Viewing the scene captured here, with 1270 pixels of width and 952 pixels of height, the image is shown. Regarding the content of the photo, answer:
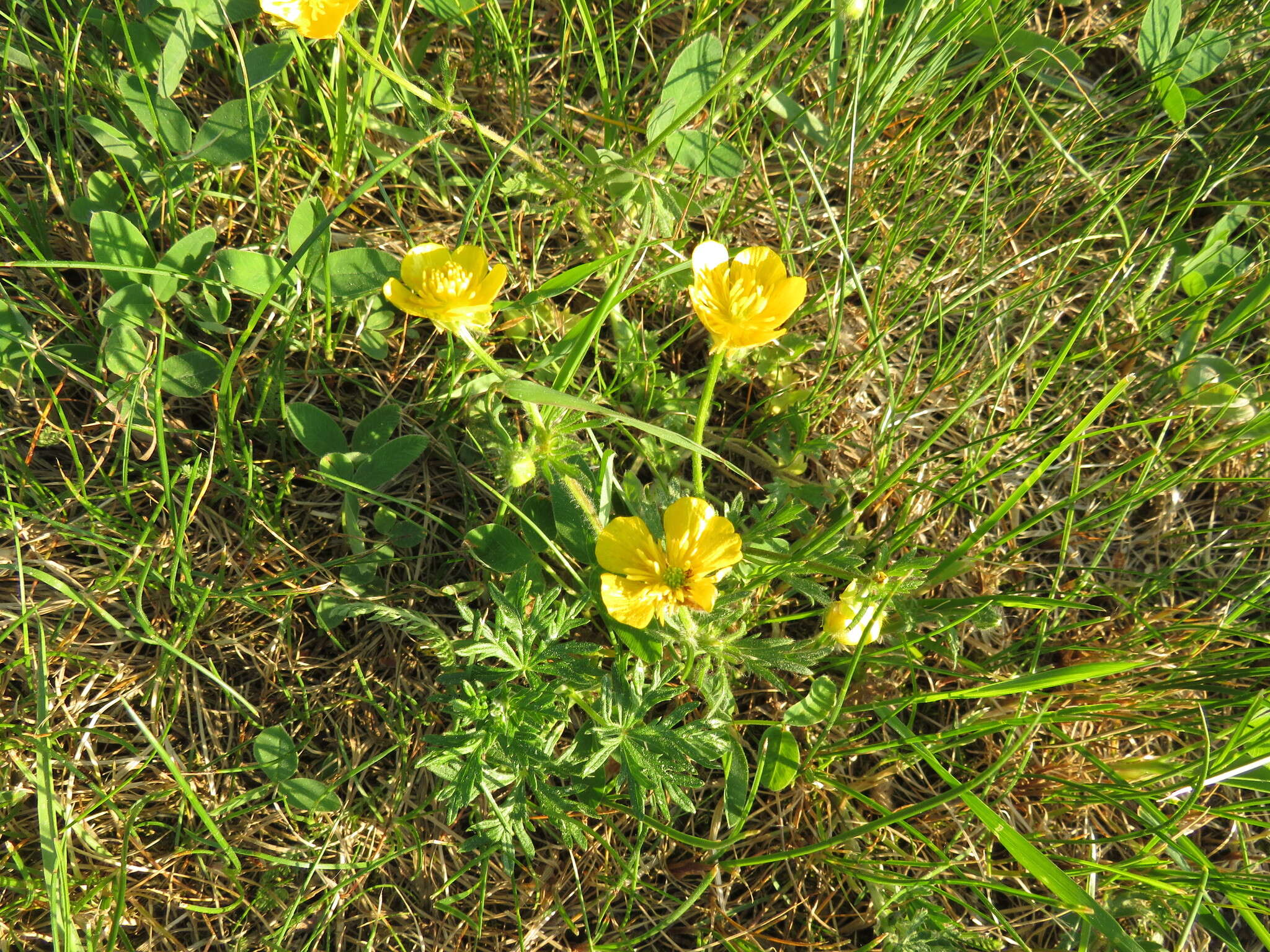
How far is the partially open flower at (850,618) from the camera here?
1.91 meters

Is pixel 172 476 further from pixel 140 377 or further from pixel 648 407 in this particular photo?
pixel 648 407

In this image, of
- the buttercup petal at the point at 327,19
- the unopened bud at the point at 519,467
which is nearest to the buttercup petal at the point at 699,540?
the unopened bud at the point at 519,467

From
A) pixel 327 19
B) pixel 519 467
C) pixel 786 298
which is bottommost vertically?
pixel 519 467

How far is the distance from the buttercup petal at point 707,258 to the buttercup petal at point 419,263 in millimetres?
545

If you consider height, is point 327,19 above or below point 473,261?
above

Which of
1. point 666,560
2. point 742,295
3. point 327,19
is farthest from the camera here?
point 742,295

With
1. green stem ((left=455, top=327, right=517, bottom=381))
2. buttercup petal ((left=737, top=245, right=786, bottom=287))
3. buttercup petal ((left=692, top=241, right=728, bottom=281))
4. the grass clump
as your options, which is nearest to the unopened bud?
the grass clump

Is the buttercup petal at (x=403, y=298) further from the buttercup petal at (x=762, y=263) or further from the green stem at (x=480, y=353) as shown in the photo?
the buttercup petal at (x=762, y=263)

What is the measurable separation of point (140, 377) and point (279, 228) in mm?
536

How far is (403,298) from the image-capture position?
5.78 ft

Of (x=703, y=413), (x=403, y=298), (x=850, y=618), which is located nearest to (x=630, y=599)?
(x=703, y=413)

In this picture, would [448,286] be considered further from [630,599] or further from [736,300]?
[630,599]

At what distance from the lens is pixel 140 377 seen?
1858mm

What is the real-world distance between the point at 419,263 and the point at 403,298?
0.48 feet
